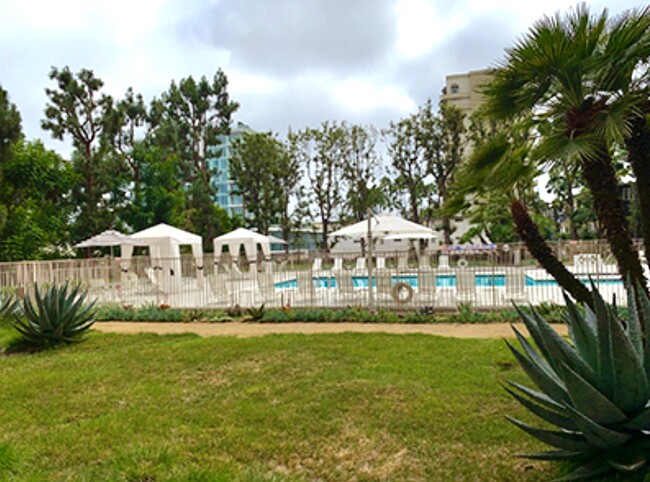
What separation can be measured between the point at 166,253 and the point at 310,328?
9.80 metres

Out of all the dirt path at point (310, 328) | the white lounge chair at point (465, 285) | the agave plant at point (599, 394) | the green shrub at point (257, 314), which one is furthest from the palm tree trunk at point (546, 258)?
the green shrub at point (257, 314)

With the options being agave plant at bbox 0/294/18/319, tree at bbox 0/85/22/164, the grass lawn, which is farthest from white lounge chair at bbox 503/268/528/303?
tree at bbox 0/85/22/164

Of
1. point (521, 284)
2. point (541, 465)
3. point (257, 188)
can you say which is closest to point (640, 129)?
point (541, 465)

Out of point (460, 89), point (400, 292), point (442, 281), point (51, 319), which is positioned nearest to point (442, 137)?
point (442, 281)

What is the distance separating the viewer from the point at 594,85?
4.37 metres

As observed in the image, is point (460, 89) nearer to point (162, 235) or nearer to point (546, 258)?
point (162, 235)

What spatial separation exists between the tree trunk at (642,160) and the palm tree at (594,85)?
0.11m

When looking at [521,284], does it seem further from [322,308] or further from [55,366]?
[55,366]

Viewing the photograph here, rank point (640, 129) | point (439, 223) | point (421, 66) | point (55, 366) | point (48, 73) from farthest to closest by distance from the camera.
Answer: point (439, 223)
point (48, 73)
point (421, 66)
point (55, 366)
point (640, 129)

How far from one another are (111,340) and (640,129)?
8.78 meters

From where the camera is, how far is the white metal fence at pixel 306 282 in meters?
11.3

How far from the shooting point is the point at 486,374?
5672 mm

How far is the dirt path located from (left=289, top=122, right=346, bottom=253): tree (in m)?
22.3

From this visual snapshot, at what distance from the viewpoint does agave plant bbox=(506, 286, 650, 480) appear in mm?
2529
